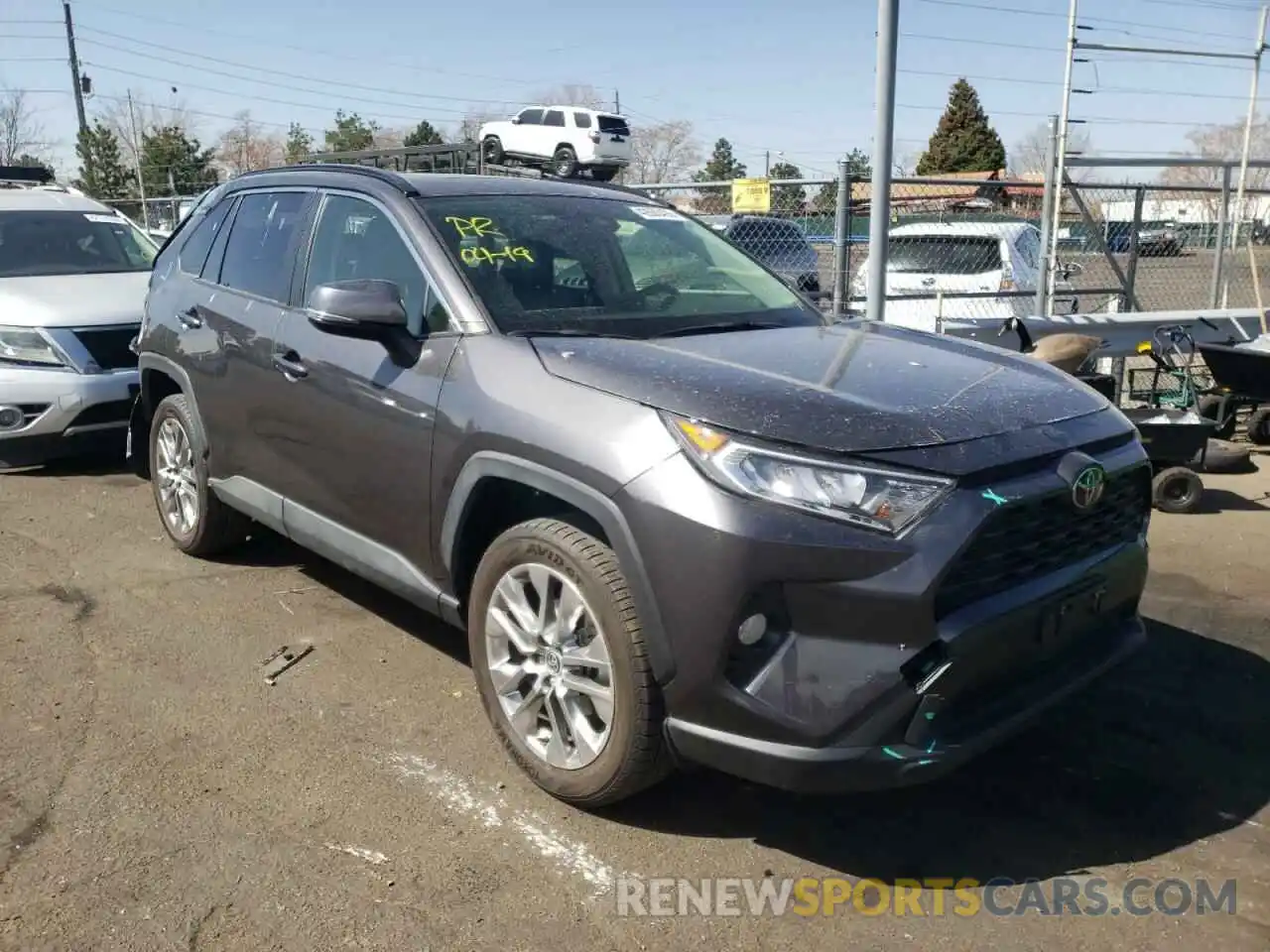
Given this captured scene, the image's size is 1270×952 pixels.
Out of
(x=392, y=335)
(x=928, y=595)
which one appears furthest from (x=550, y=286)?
(x=928, y=595)

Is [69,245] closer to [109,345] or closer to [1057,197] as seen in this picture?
[109,345]

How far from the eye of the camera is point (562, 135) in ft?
92.3

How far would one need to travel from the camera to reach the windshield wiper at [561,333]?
340 centimetres

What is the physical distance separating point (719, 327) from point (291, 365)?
1.65 meters

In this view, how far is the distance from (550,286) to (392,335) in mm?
565

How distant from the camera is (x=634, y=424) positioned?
282 centimetres

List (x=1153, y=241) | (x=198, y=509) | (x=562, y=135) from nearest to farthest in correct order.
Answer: (x=198, y=509)
(x=1153, y=241)
(x=562, y=135)

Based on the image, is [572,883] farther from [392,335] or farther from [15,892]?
[392,335]

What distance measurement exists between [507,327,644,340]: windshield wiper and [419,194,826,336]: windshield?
0.04ft

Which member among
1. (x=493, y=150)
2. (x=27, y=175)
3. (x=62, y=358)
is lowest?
(x=62, y=358)

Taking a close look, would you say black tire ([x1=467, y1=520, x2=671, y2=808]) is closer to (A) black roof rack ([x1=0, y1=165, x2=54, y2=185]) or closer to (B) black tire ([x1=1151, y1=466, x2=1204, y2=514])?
(B) black tire ([x1=1151, y1=466, x2=1204, y2=514])

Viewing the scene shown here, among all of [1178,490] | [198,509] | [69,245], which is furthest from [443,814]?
[69,245]

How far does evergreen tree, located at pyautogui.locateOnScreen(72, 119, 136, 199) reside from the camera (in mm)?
38688

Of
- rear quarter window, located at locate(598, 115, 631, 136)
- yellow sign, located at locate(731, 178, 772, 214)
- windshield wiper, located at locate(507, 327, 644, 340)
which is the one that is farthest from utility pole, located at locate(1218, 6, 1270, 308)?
rear quarter window, located at locate(598, 115, 631, 136)
